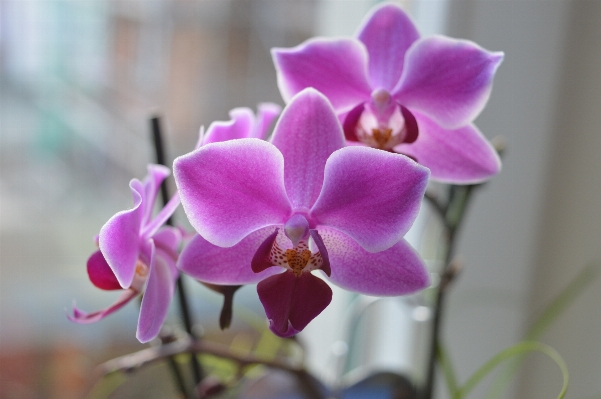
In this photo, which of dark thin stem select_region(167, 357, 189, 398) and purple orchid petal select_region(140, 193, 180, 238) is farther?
dark thin stem select_region(167, 357, 189, 398)

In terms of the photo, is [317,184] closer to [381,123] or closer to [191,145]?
[381,123]

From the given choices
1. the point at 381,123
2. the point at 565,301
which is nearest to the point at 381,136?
the point at 381,123

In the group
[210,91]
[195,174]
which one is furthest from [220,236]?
[210,91]

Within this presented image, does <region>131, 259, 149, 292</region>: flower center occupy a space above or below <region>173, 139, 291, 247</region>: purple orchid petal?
below

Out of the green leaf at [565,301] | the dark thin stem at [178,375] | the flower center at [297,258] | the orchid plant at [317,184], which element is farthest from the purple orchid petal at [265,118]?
the green leaf at [565,301]

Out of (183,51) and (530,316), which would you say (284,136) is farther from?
(183,51)

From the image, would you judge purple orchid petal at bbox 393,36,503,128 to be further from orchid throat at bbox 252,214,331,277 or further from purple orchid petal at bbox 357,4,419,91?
orchid throat at bbox 252,214,331,277

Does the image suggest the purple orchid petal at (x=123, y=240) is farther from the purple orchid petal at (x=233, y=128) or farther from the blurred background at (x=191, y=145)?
the blurred background at (x=191, y=145)

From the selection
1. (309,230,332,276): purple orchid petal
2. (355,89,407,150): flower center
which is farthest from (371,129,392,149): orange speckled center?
(309,230,332,276): purple orchid petal
